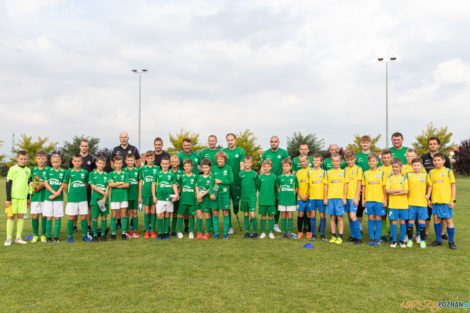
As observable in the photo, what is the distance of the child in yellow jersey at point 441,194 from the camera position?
18.8 ft

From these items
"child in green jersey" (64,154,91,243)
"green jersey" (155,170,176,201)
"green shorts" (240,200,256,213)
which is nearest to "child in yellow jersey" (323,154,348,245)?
"green shorts" (240,200,256,213)

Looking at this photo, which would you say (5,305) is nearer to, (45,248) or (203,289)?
(203,289)

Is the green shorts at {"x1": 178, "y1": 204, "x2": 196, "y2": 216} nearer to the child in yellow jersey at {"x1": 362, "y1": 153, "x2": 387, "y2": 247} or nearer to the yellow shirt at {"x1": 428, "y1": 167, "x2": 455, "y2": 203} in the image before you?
the child in yellow jersey at {"x1": 362, "y1": 153, "x2": 387, "y2": 247}

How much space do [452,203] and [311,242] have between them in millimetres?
2722

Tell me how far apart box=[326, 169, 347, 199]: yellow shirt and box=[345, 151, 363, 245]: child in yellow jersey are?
10cm

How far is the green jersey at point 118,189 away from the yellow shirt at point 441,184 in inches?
247

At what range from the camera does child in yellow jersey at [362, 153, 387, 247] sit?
590 cm

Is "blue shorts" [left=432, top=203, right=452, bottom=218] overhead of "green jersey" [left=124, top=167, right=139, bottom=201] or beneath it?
beneath

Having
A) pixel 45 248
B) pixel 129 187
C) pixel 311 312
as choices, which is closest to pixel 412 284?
pixel 311 312

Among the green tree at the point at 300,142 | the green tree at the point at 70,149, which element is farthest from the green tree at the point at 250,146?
the green tree at the point at 70,149

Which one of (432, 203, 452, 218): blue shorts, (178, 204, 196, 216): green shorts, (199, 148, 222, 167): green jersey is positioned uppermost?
(199, 148, 222, 167): green jersey

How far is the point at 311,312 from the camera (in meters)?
3.17

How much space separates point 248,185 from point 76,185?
3.64 m

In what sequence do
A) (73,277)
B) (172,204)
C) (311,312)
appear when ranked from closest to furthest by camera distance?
(311,312), (73,277), (172,204)
